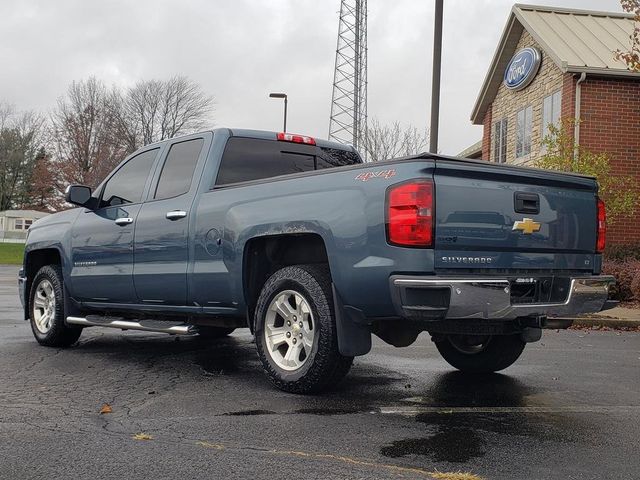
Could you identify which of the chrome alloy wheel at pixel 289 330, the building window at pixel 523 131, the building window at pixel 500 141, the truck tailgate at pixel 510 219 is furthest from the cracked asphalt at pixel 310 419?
the building window at pixel 500 141

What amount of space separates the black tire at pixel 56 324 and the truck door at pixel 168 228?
140 centimetres

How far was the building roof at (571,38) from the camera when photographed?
17.2 metres

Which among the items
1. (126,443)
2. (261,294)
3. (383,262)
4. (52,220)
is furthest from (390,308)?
(52,220)

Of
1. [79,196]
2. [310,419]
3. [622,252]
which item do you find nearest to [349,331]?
[310,419]

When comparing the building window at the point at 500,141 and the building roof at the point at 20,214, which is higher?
the building window at the point at 500,141

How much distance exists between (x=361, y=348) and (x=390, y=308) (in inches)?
17.1

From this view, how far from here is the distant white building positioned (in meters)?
64.2

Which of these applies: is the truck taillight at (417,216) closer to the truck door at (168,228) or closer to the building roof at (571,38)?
the truck door at (168,228)

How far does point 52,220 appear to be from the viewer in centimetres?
784

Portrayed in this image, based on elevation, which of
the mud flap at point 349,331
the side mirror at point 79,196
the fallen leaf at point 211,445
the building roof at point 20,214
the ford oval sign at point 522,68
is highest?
the ford oval sign at point 522,68

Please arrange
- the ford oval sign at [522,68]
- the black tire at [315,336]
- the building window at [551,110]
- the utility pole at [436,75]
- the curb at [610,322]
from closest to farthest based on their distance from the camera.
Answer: the black tire at [315,336], the curb at [610,322], the utility pole at [436,75], the building window at [551,110], the ford oval sign at [522,68]

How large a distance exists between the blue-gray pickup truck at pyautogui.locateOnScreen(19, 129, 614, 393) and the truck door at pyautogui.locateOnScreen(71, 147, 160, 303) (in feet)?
0.06

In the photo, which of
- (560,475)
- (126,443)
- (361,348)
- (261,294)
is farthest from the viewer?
(261,294)

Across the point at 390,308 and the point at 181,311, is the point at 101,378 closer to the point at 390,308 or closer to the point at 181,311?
the point at 181,311
